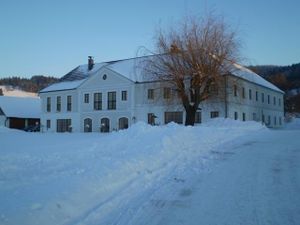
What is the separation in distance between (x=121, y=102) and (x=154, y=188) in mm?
37127

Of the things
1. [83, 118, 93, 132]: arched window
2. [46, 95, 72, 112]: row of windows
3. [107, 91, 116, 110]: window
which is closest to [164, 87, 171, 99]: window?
[107, 91, 116, 110]: window

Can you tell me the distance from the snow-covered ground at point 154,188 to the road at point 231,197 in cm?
2

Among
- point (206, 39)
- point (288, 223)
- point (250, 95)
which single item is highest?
point (206, 39)

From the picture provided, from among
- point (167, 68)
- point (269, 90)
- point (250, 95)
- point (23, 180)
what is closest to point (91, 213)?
point (23, 180)

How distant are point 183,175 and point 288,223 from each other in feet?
12.6

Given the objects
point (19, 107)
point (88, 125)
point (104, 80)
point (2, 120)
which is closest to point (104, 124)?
point (88, 125)

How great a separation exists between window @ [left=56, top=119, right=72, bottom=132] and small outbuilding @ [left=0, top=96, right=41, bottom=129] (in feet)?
34.5

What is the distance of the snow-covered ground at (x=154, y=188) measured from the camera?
6387mm

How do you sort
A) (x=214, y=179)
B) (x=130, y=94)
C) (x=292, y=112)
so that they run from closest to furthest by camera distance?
(x=214, y=179)
(x=130, y=94)
(x=292, y=112)

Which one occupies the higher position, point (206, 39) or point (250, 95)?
point (206, 39)

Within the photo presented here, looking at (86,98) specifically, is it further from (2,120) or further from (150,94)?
(2,120)

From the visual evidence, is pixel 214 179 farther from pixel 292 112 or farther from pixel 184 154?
pixel 292 112

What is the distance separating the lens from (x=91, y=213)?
6.50 metres

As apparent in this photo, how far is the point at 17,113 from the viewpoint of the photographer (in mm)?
63969
